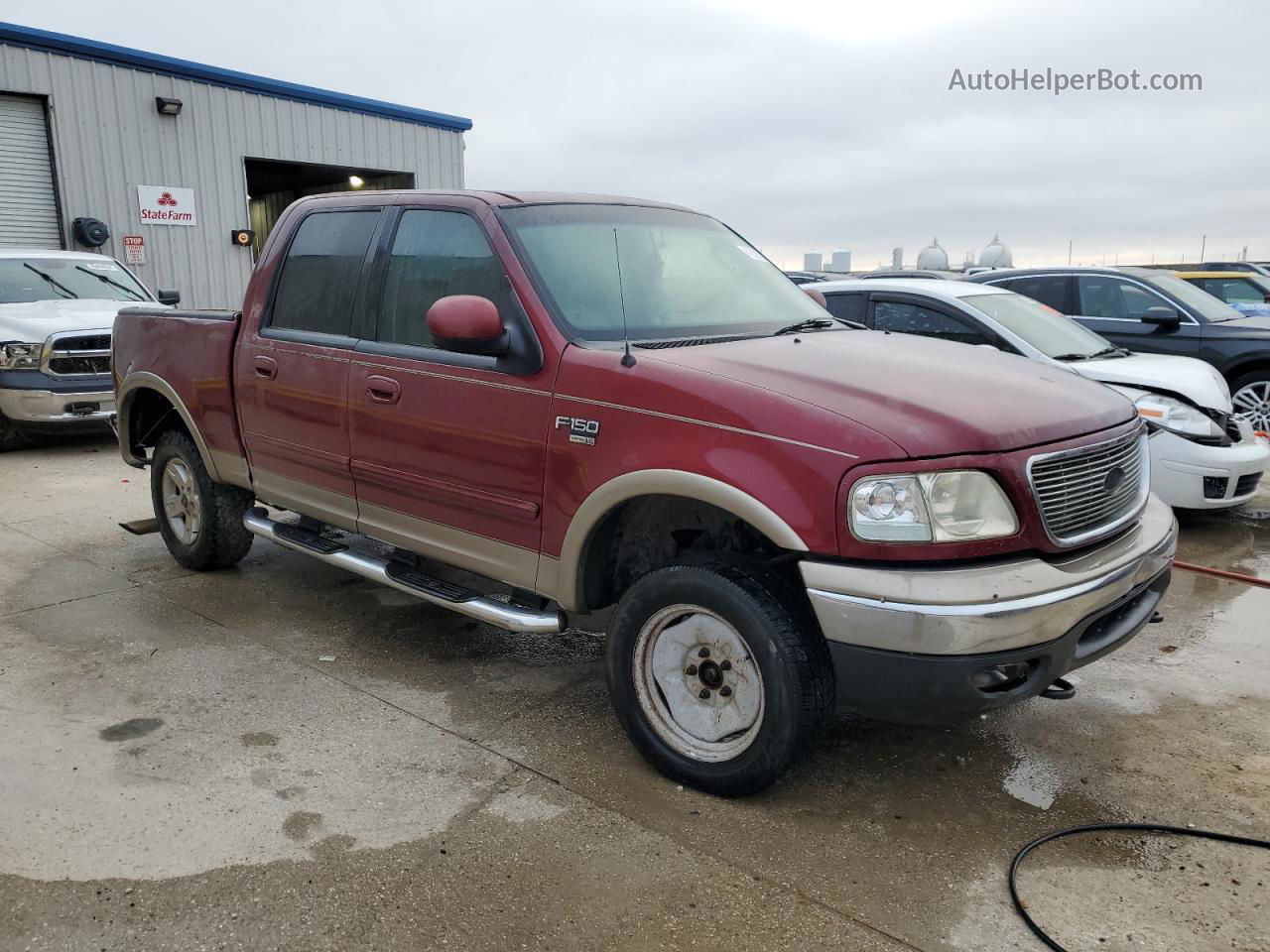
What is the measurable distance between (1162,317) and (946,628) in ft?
22.7

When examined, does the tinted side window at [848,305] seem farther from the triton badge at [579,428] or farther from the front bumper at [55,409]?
the front bumper at [55,409]

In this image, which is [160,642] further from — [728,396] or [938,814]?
[938,814]

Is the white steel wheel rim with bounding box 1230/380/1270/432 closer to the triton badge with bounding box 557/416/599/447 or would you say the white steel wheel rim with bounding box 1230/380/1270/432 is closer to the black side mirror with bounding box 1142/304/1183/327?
the black side mirror with bounding box 1142/304/1183/327

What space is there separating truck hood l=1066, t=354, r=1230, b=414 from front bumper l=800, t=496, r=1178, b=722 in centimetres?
404

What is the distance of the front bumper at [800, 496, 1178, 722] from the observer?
264 cm

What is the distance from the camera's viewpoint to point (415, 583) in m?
3.94

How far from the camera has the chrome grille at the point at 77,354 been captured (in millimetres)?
9047

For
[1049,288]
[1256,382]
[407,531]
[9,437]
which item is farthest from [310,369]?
[1256,382]

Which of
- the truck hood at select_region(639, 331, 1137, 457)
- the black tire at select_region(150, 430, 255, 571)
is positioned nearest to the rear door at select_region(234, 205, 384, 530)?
the black tire at select_region(150, 430, 255, 571)

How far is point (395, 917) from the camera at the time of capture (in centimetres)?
258

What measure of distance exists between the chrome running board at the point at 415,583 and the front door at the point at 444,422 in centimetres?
11

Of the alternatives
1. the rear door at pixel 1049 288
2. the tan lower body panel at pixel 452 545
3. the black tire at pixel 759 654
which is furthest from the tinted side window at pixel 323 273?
the rear door at pixel 1049 288

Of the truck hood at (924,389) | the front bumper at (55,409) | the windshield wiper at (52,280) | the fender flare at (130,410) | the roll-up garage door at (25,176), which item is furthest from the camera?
the roll-up garage door at (25,176)

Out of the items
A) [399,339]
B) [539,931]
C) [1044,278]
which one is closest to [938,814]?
[539,931]
